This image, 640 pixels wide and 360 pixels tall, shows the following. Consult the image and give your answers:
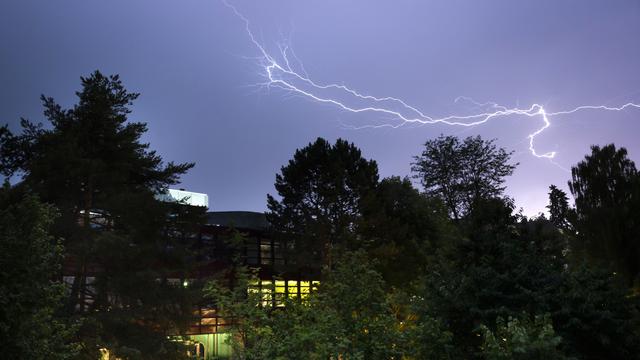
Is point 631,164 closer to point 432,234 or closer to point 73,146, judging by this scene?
point 432,234

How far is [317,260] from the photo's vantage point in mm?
27812

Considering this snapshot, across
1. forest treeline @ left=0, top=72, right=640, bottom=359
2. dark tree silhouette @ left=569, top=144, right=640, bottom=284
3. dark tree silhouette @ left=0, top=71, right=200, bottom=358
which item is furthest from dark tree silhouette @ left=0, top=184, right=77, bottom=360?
dark tree silhouette @ left=569, top=144, right=640, bottom=284

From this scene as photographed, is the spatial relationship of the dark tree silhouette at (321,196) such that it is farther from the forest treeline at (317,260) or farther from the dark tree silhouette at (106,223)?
the dark tree silhouette at (106,223)

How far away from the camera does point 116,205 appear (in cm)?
1708

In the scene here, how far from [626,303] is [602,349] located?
1.21 m

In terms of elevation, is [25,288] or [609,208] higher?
[609,208]

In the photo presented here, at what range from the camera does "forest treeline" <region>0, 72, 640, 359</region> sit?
26.3 ft

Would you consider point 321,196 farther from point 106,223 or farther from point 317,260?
point 106,223

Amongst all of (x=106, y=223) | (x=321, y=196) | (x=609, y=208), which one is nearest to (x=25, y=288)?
(x=106, y=223)

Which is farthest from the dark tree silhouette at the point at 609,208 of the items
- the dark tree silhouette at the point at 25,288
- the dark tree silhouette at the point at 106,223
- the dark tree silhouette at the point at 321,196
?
the dark tree silhouette at the point at 25,288

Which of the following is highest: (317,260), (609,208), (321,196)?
(321,196)

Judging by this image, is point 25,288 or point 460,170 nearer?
point 25,288

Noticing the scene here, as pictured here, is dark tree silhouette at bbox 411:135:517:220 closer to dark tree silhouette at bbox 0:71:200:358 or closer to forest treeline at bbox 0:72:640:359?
forest treeline at bbox 0:72:640:359

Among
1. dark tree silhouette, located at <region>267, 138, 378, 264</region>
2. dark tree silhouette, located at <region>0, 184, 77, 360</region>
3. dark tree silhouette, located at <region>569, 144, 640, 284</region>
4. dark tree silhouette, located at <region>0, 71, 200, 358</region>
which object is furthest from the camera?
dark tree silhouette, located at <region>267, 138, 378, 264</region>
